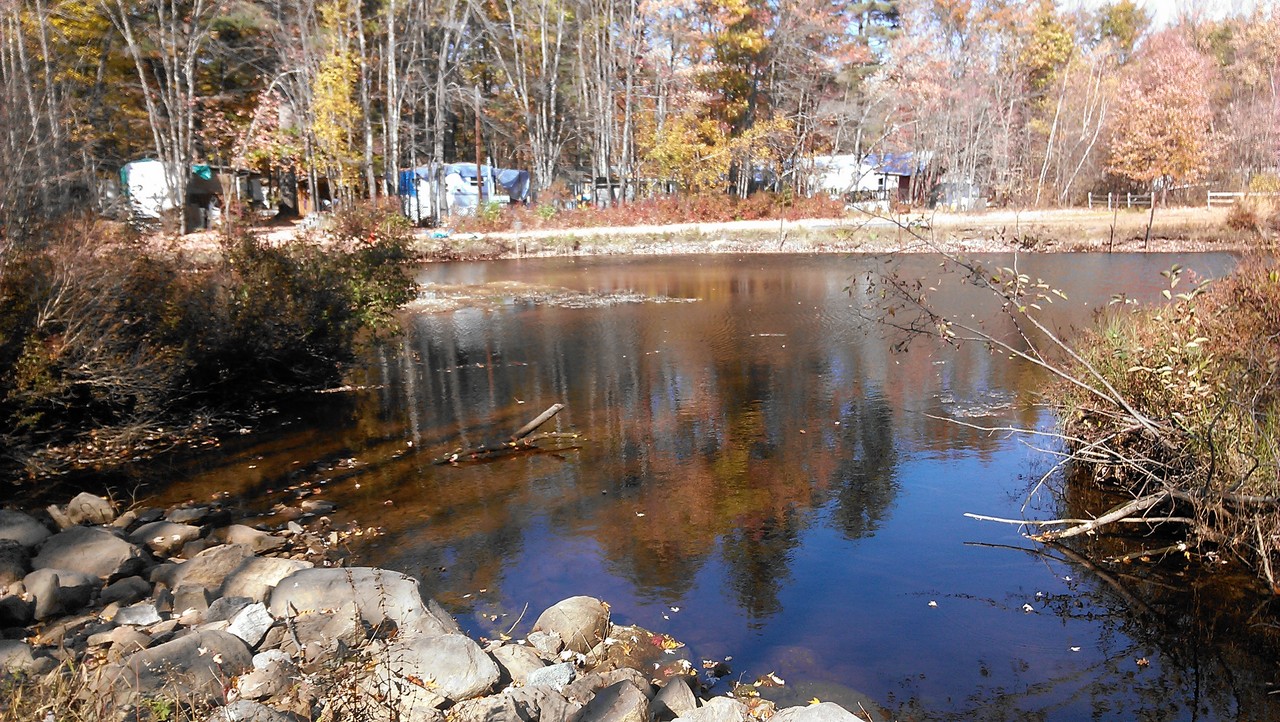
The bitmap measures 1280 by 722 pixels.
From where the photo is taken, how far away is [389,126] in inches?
1761

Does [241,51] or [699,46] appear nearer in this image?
[241,51]

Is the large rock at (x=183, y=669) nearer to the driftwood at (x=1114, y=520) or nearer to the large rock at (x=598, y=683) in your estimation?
the large rock at (x=598, y=683)

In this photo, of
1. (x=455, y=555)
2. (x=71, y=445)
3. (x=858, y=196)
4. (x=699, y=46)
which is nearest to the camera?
(x=455, y=555)

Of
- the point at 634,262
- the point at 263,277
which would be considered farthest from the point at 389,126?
the point at 263,277

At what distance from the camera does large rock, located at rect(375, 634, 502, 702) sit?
5.22 meters

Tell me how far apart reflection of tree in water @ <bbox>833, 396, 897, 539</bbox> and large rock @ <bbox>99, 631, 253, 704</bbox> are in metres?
5.31

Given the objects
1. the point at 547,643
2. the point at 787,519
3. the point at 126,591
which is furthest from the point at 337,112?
the point at 547,643

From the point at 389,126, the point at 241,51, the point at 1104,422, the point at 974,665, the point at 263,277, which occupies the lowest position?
the point at 974,665

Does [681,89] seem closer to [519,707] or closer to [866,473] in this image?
[866,473]

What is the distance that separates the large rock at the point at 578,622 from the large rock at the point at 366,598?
0.64 m

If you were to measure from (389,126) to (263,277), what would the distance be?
3303cm

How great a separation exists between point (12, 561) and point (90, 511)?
6.16 ft

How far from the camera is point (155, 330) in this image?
39.1 feet

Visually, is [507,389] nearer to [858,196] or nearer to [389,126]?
[389,126]
